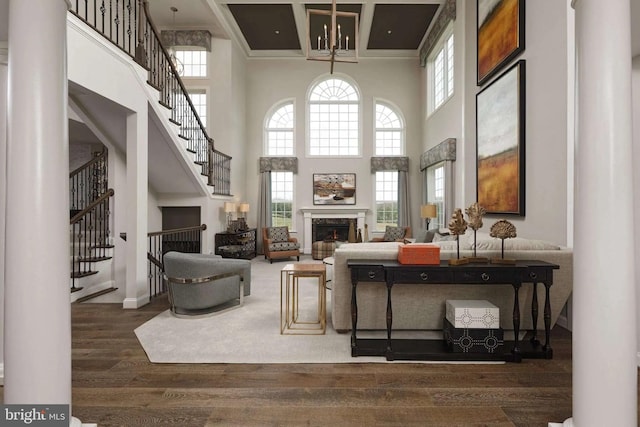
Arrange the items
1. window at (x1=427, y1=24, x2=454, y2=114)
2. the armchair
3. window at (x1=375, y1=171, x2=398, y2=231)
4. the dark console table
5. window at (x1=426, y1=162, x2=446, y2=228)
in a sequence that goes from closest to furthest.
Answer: the dark console table, window at (x1=427, y1=24, x2=454, y2=114), window at (x1=426, y1=162, x2=446, y2=228), the armchair, window at (x1=375, y1=171, x2=398, y2=231)

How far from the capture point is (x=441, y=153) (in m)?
7.76

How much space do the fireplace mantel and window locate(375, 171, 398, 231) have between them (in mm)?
513

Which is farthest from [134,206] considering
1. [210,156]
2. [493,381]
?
[493,381]

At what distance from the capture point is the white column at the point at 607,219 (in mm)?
1688

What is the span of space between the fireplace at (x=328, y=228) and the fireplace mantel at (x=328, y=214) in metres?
0.10

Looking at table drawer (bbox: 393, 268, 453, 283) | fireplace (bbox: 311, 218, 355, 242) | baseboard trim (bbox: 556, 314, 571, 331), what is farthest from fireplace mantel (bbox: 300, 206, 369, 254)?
table drawer (bbox: 393, 268, 453, 283)

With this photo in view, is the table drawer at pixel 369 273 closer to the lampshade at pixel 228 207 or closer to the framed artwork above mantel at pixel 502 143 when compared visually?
the framed artwork above mantel at pixel 502 143

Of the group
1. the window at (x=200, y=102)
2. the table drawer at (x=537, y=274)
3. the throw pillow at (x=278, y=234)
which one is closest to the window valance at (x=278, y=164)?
the window at (x=200, y=102)

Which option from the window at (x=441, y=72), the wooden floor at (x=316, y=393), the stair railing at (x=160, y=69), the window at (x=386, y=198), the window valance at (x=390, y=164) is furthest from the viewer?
the window at (x=386, y=198)

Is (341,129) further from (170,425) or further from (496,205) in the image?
(170,425)

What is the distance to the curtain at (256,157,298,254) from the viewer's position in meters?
10.2

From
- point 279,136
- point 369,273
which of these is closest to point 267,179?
point 279,136

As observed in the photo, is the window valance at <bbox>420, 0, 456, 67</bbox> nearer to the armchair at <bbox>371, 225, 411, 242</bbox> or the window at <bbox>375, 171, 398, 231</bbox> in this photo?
the window at <bbox>375, 171, 398, 231</bbox>

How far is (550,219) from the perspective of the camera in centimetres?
414
